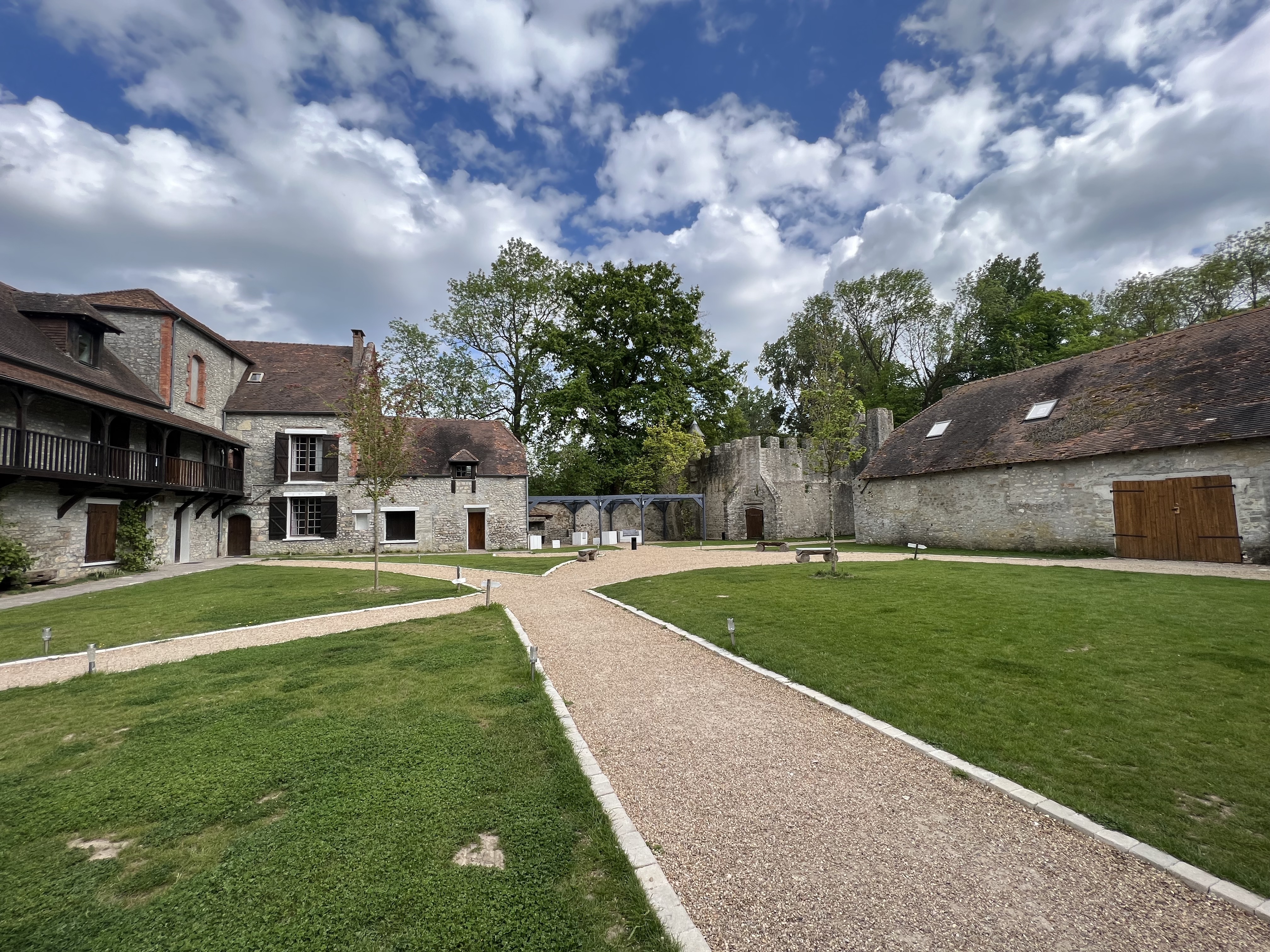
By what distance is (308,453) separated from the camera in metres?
23.4

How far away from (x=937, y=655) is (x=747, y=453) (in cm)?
2408

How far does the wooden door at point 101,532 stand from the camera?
14.9 meters

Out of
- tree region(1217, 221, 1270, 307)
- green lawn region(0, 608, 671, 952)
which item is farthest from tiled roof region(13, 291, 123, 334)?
tree region(1217, 221, 1270, 307)

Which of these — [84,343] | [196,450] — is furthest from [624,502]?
[84,343]

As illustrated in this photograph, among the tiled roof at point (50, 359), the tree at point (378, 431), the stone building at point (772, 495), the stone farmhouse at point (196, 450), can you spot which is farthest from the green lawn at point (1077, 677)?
the stone building at point (772, 495)

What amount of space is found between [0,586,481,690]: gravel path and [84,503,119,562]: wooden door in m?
11.2

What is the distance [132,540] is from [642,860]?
65.1ft

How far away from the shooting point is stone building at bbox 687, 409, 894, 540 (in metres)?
29.3

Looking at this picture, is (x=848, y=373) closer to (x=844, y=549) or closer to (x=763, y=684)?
(x=844, y=549)

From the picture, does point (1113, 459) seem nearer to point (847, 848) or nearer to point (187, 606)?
point (847, 848)

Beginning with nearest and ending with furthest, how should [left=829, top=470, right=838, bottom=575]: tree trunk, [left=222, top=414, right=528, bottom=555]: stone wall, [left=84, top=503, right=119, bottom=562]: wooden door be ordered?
[left=829, top=470, right=838, bottom=575]: tree trunk < [left=84, top=503, right=119, bottom=562]: wooden door < [left=222, top=414, right=528, bottom=555]: stone wall

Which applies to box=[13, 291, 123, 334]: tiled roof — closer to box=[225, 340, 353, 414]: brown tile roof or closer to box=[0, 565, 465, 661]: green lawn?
box=[225, 340, 353, 414]: brown tile roof

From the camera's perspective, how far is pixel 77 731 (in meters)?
4.31

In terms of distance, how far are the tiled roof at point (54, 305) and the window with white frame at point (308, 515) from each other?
360 inches
